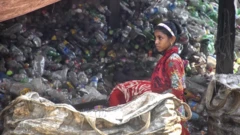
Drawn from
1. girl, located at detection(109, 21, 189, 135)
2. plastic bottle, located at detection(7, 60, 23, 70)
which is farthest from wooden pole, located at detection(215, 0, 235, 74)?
plastic bottle, located at detection(7, 60, 23, 70)

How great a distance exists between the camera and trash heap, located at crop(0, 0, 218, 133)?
5562 mm

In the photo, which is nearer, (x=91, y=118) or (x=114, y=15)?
(x=91, y=118)

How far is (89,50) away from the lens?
655 cm

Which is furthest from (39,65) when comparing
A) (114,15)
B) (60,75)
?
(114,15)

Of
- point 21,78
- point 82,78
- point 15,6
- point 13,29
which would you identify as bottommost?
point 82,78

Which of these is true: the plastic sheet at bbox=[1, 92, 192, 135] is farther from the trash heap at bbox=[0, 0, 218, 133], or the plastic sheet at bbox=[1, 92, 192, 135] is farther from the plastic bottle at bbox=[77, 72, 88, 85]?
the plastic bottle at bbox=[77, 72, 88, 85]

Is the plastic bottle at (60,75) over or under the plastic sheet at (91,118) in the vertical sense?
under

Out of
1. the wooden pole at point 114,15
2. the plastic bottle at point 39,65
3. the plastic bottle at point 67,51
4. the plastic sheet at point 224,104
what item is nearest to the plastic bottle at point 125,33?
the wooden pole at point 114,15

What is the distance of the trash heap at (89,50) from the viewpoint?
18.2 ft

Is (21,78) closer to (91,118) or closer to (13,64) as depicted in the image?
(13,64)

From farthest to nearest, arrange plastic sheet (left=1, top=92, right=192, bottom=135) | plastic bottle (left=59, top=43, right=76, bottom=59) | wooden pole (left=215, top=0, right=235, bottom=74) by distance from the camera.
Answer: plastic bottle (left=59, top=43, right=76, bottom=59)
wooden pole (left=215, top=0, right=235, bottom=74)
plastic sheet (left=1, top=92, right=192, bottom=135)

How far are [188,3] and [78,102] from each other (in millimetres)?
3718

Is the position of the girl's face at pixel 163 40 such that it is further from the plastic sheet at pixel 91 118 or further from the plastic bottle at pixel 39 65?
the plastic bottle at pixel 39 65

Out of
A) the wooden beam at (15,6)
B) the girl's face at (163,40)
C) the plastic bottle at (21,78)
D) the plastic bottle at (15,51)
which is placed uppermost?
the wooden beam at (15,6)
